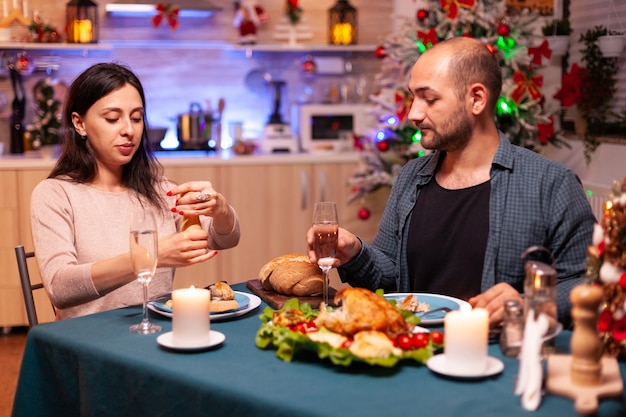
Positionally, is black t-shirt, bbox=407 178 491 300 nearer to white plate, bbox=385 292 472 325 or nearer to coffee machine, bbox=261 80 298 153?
white plate, bbox=385 292 472 325

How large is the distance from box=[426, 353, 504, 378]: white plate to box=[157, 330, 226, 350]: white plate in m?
0.43

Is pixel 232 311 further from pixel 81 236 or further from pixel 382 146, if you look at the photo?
pixel 382 146

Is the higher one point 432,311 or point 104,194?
point 104,194

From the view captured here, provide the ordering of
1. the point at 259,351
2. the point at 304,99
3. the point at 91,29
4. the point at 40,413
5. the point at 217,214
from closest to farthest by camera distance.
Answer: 1. the point at 259,351
2. the point at 40,413
3. the point at 217,214
4. the point at 91,29
5. the point at 304,99

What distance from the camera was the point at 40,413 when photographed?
1.93 meters

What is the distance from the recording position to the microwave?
5.43 metres

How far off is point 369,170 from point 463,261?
2.52 m

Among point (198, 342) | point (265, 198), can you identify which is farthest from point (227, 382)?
point (265, 198)

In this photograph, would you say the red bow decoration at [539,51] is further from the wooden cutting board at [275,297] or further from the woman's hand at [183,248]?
the woman's hand at [183,248]

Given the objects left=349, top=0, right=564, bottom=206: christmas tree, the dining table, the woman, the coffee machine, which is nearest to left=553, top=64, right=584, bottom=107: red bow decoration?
left=349, top=0, right=564, bottom=206: christmas tree

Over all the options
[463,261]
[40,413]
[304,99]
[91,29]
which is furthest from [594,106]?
[40,413]

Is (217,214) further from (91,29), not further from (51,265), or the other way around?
(91,29)

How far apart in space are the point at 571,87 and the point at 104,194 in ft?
9.27

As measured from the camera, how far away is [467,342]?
5.01 ft
